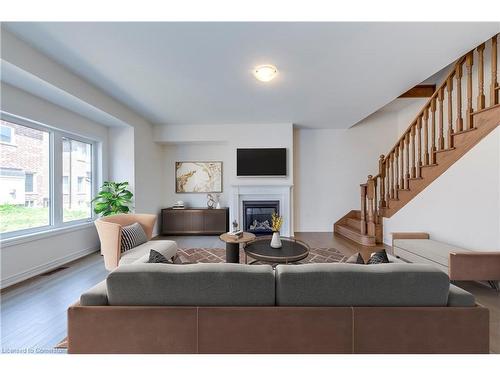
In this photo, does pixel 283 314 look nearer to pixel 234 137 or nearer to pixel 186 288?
pixel 186 288

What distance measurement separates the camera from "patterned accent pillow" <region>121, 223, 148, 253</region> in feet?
9.25

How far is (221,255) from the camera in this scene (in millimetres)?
3928

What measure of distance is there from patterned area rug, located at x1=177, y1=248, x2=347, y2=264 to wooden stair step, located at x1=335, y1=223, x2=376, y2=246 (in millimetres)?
851

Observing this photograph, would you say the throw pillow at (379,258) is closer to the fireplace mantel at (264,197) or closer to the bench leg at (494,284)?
the bench leg at (494,284)

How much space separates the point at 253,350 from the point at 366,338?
0.62m

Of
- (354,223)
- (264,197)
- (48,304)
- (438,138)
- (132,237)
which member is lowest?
(48,304)

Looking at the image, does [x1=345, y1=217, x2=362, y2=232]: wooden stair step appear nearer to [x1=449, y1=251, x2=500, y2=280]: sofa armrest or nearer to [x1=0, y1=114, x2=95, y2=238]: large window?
[x1=449, y1=251, x2=500, y2=280]: sofa armrest

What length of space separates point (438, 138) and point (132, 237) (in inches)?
211

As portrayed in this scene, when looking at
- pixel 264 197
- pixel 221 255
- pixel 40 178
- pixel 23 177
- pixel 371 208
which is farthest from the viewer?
pixel 264 197

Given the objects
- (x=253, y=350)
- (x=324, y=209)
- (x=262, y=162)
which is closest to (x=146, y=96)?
(x=262, y=162)

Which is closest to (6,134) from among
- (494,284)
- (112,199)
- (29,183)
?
(29,183)

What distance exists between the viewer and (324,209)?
5.84m

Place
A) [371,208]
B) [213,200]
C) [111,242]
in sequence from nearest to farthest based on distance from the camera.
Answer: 1. [111,242]
2. [371,208]
3. [213,200]
